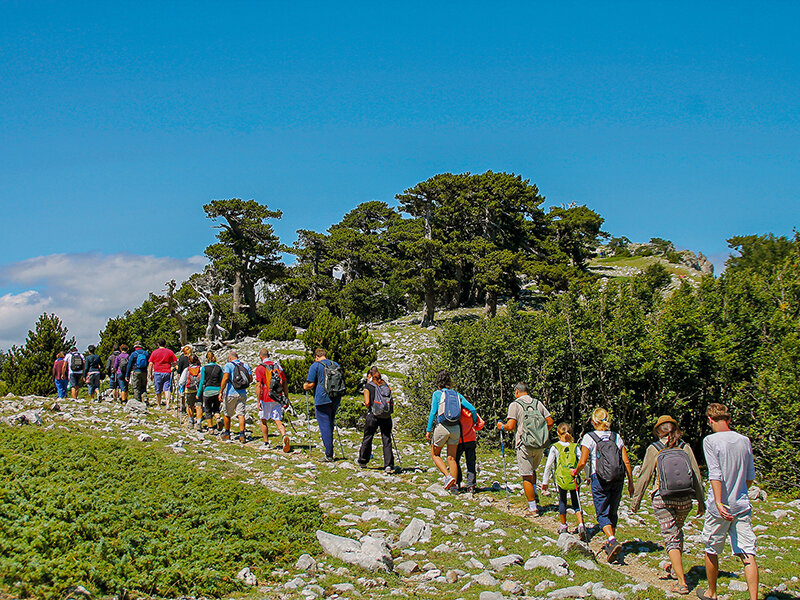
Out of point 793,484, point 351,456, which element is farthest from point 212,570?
point 793,484

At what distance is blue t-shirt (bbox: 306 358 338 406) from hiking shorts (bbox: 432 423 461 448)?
107 inches

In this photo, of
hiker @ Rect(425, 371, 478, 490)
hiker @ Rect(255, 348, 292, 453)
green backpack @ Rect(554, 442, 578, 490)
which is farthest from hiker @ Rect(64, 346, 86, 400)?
green backpack @ Rect(554, 442, 578, 490)

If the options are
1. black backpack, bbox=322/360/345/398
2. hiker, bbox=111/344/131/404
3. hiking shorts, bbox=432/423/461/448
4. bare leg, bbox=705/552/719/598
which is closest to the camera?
bare leg, bbox=705/552/719/598

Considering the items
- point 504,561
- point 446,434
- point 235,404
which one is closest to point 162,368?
point 235,404

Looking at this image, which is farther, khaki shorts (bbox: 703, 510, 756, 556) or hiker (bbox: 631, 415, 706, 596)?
hiker (bbox: 631, 415, 706, 596)

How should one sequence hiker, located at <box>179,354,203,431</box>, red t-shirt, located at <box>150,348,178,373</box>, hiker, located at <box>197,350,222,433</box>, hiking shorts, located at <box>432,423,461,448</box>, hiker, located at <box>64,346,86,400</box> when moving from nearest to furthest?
hiking shorts, located at <box>432,423,461,448</box> < hiker, located at <box>197,350,222,433</box> < hiker, located at <box>179,354,203,431</box> < red t-shirt, located at <box>150,348,178,373</box> < hiker, located at <box>64,346,86,400</box>

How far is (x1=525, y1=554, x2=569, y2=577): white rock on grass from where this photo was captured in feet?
23.8

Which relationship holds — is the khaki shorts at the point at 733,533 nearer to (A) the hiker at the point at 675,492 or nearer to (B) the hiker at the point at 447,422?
(A) the hiker at the point at 675,492

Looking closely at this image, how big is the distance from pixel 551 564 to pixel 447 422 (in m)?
4.36

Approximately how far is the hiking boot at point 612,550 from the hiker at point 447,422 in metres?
3.66

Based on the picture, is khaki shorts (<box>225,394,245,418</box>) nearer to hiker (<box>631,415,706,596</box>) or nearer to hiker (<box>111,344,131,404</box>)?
hiker (<box>111,344,131,404</box>)

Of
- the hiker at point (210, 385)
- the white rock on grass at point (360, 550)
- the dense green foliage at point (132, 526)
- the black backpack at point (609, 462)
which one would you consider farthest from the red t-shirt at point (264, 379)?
the black backpack at point (609, 462)

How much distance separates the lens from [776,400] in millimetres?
15156

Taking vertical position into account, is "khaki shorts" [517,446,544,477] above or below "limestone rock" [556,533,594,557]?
above
